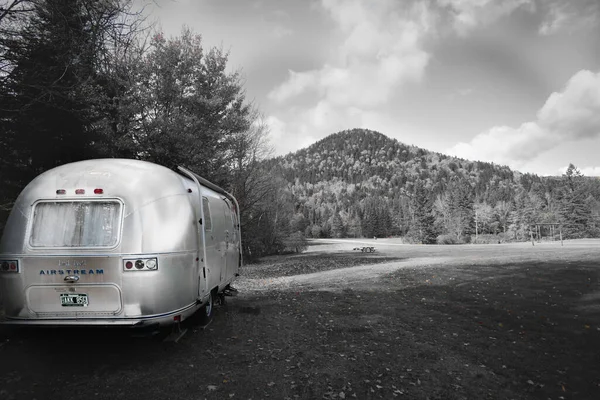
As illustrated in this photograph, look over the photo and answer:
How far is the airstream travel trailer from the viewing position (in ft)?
15.0

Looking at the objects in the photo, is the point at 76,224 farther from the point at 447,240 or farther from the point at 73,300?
the point at 447,240

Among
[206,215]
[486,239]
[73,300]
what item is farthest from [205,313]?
[486,239]

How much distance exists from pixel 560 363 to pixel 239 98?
2150 cm

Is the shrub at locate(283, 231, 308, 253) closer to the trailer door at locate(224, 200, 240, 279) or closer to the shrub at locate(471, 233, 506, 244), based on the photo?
the trailer door at locate(224, 200, 240, 279)

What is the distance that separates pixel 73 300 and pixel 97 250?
0.75 metres

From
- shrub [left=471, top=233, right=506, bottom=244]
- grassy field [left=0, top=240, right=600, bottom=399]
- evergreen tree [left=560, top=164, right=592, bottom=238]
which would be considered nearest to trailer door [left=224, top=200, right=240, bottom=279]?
grassy field [left=0, top=240, right=600, bottom=399]

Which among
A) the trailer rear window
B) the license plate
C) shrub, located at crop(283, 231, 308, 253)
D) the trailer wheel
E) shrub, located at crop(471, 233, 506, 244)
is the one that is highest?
the trailer rear window

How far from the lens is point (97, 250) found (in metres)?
4.61

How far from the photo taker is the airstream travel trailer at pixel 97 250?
15.0 ft

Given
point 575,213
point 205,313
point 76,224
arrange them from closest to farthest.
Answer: point 76,224, point 205,313, point 575,213

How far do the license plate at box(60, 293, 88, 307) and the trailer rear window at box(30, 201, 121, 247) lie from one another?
680 millimetres

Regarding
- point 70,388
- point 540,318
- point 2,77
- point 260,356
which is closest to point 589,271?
point 540,318

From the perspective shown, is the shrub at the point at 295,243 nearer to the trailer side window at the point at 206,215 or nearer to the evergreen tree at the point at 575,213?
the trailer side window at the point at 206,215

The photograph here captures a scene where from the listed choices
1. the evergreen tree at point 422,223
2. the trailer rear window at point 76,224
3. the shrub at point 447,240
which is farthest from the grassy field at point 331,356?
the evergreen tree at point 422,223
